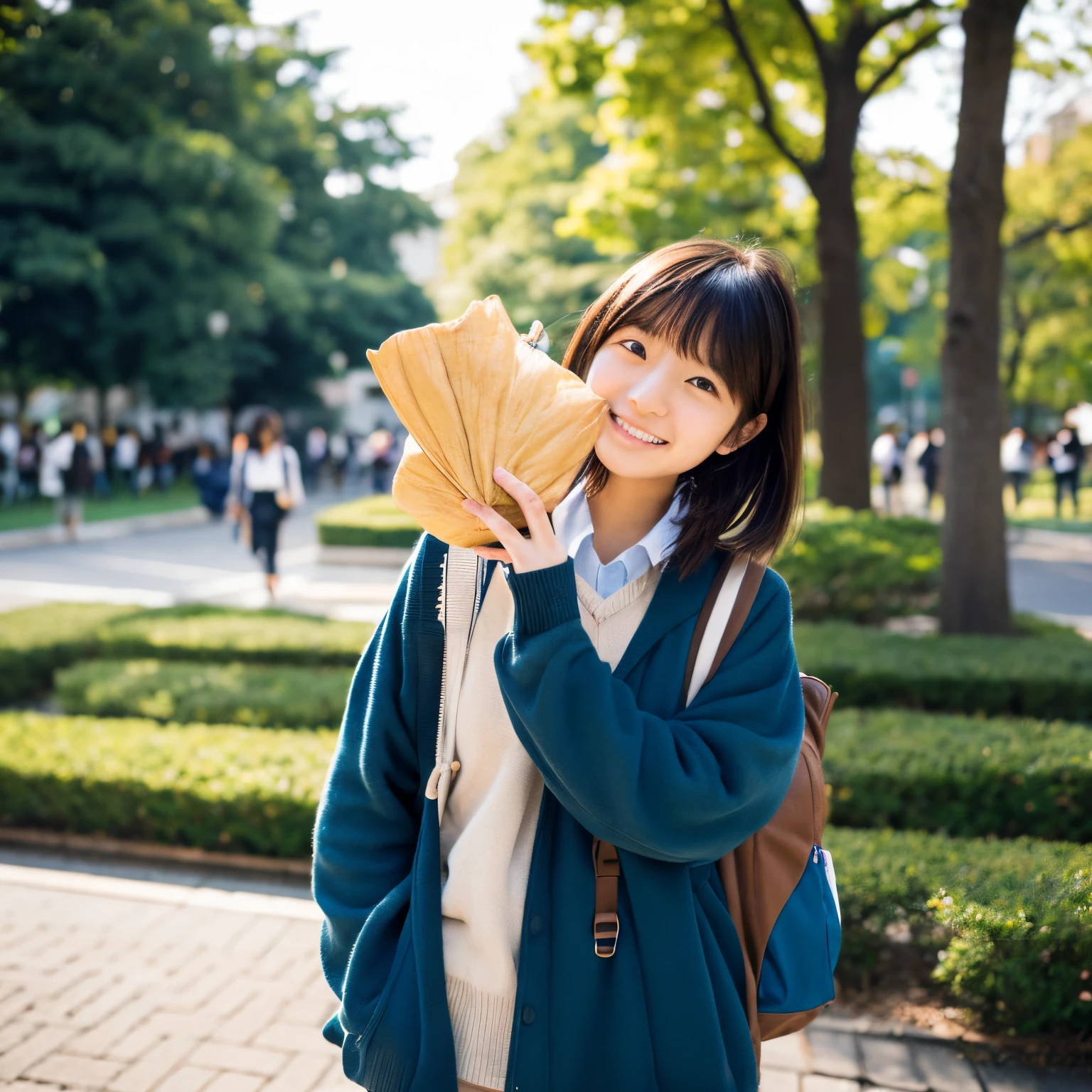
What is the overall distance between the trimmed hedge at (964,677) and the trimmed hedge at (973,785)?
1.43 metres

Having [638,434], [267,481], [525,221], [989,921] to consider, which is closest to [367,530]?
[267,481]

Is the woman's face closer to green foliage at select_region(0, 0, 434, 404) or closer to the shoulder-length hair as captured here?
the shoulder-length hair

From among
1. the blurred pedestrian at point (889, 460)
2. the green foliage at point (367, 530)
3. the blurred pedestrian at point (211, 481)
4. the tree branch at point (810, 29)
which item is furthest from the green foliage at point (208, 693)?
the blurred pedestrian at point (889, 460)

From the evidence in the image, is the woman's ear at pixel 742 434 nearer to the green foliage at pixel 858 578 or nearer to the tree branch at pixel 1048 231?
the green foliage at pixel 858 578

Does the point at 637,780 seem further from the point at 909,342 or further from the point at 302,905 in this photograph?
the point at 909,342

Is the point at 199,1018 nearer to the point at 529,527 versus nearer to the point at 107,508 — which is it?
the point at 529,527

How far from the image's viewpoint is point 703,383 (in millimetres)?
1539

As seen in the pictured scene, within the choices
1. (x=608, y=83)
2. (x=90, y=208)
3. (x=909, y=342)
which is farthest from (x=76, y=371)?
(x=909, y=342)

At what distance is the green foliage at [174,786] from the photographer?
453 cm

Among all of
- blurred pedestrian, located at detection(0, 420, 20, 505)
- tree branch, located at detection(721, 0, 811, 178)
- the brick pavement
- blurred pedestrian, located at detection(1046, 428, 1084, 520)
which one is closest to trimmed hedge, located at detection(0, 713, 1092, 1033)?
the brick pavement

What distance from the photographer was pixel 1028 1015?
3.12 metres

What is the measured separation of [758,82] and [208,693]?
332 inches

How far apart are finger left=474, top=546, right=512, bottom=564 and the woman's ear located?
48 centimetres

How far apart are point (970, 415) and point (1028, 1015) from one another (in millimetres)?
5556
